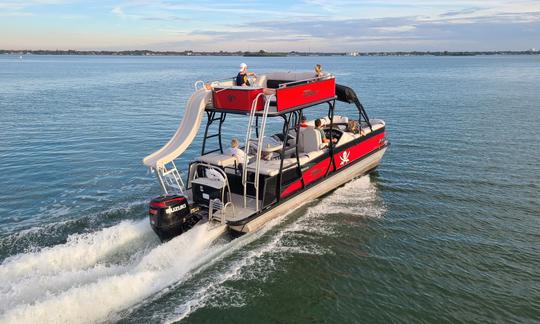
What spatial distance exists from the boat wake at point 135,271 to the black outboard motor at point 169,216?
224mm

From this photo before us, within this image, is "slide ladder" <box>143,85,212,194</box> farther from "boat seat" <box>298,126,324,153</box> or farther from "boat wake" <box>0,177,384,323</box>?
"boat seat" <box>298,126,324,153</box>

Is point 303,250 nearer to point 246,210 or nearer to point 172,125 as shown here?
point 246,210

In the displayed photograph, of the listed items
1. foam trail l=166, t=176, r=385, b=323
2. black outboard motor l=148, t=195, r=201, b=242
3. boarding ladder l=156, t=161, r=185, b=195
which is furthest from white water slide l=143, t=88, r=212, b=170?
foam trail l=166, t=176, r=385, b=323

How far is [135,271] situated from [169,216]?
136 cm

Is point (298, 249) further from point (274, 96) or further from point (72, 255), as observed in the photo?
point (72, 255)

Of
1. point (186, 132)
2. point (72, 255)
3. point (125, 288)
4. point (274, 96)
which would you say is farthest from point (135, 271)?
point (274, 96)

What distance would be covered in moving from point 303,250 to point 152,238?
11.5 ft

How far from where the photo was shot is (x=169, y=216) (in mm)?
8594

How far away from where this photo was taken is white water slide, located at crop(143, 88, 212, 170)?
30.0 ft

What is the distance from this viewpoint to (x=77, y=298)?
662 centimetres

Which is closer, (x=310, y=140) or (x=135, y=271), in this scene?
(x=135, y=271)

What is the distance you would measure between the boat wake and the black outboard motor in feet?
0.73

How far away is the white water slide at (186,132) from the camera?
30.0 feet

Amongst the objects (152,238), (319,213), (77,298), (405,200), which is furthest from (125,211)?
(405,200)
